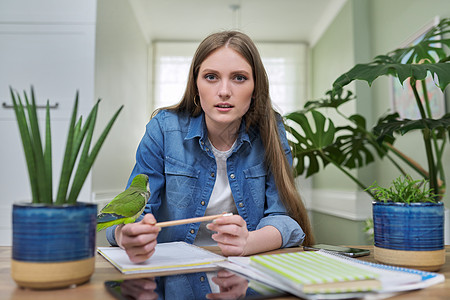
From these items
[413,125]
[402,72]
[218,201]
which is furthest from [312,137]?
[218,201]

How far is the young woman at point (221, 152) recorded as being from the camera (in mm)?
1108

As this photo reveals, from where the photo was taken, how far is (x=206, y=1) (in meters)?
4.11

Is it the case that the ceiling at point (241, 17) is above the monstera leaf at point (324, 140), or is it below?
Answer: above

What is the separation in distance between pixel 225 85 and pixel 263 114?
0.22 m

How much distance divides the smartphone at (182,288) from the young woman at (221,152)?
0.45 meters

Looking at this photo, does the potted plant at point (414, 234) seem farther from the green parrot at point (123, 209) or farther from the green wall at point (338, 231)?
the green wall at point (338, 231)

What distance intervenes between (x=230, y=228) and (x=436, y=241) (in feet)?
1.21

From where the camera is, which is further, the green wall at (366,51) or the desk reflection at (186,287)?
the green wall at (366,51)

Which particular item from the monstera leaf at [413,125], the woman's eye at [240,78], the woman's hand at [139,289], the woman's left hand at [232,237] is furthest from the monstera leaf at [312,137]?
the woman's hand at [139,289]

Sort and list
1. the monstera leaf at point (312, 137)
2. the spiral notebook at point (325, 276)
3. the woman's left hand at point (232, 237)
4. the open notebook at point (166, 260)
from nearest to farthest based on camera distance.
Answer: the spiral notebook at point (325, 276) → the open notebook at point (166, 260) → the woman's left hand at point (232, 237) → the monstera leaf at point (312, 137)

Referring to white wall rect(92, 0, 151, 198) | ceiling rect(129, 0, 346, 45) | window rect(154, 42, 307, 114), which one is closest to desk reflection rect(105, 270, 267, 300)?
white wall rect(92, 0, 151, 198)

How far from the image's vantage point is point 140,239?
2.19 feet

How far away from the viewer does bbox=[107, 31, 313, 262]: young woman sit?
1.11m

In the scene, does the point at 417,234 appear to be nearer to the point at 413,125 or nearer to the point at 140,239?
the point at 140,239
